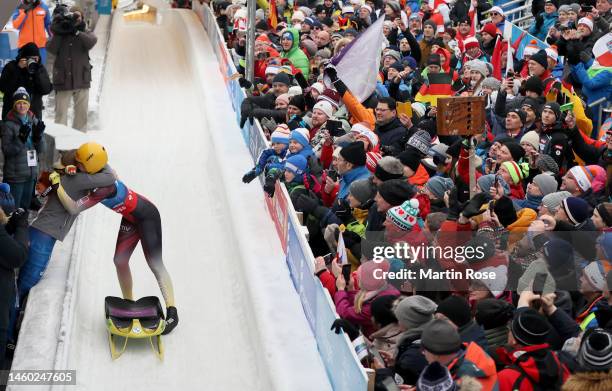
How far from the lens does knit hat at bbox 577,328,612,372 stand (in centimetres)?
405

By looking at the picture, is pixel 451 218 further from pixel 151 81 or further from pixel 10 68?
pixel 151 81

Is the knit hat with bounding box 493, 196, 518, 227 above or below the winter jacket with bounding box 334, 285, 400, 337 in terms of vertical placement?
above

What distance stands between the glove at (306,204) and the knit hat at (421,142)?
0.89 m

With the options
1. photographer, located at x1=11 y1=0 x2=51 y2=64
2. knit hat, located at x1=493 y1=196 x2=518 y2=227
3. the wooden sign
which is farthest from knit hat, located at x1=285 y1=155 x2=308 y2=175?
photographer, located at x1=11 y1=0 x2=51 y2=64

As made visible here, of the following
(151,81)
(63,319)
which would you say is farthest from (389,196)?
(151,81)

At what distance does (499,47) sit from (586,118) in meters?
2.45

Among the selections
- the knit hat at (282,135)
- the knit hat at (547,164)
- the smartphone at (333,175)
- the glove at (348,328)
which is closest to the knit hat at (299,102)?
the knit hat at (282,135)

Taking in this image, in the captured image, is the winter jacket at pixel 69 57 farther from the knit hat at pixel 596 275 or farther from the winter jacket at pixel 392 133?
the knit hat at pixel 596 275

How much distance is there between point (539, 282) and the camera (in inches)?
198

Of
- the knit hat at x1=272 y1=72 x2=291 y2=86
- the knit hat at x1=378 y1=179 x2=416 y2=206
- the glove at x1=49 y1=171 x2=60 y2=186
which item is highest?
the knit hat at x1=378 y1=179 x2=416 y2=206

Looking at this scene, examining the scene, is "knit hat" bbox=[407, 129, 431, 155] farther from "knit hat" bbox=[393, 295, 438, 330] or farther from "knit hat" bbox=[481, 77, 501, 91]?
"knit hat" bbox=[393, 295, 438, 330]

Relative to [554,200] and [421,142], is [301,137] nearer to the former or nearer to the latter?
[421,142]

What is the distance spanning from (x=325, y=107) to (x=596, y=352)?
4.71m

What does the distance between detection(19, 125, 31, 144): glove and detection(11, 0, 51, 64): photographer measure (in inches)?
148
